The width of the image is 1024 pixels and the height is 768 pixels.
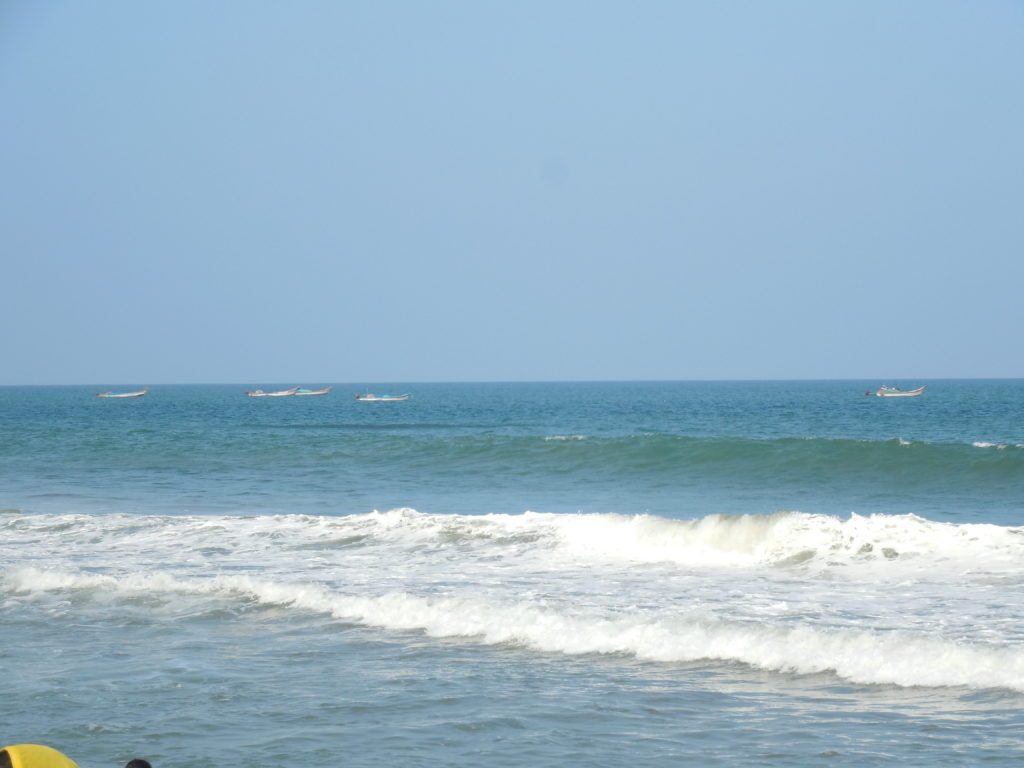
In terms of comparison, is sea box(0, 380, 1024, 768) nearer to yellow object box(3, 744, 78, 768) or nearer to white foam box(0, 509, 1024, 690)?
white foam box(0, 509, 1024, 690)

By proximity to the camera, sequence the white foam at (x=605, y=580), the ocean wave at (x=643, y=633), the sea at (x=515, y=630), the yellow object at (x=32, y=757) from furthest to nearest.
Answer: the white foam at (x=605, y=580) → the ocean wave at (x=643, y=633) → the sea at (x=515, y=630) → the yellow object at (x=32, y=757)

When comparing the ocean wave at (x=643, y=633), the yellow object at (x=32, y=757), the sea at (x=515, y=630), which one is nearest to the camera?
the yellow object at (x=32, y=757)

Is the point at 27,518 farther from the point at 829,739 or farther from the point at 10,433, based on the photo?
the point at 10,433

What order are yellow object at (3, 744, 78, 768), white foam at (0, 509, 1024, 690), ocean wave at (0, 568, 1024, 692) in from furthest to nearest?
1. white foam at (0, 509, 1024, 690)
2. ocean wave at (0, 568, 1024, 692)
3. yellow object at (3, 744, 78, 768)

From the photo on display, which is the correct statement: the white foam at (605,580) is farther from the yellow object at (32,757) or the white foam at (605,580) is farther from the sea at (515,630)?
the yellow object at (32,757)

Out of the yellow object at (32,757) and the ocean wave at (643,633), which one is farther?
the ocean wave at (643,633)

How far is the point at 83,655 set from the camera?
914 centimetres

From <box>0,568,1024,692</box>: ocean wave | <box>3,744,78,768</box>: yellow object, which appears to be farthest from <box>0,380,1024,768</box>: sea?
<box>3,744,78,768</box>: yellow object

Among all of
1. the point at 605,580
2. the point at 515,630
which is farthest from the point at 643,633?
→ the point at 605,580

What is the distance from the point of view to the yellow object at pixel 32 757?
377cm

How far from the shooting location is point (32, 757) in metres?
3.81

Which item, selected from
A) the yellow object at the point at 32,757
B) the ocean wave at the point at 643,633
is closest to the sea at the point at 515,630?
the ocean wave at the point at 643,633

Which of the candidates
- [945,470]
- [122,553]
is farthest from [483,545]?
[945,470]

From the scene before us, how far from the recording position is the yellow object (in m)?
3.77
